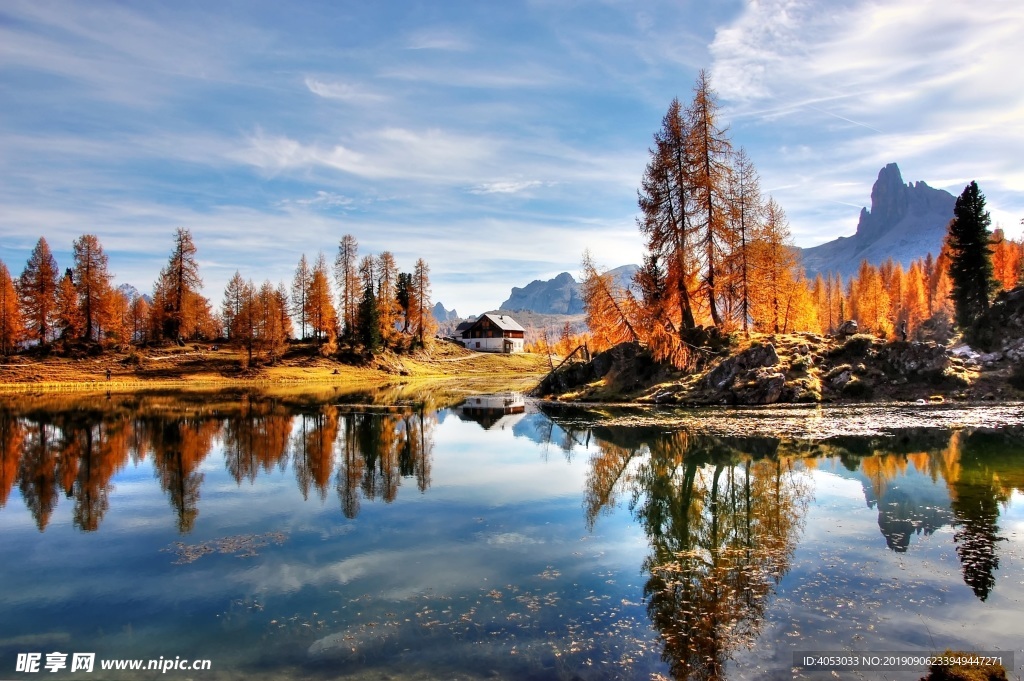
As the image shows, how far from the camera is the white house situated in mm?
150125

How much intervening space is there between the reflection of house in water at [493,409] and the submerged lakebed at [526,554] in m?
11.7

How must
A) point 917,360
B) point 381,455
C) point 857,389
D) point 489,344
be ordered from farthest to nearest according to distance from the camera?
1. point 489,344
2. point 917,360
3. point 857,389
4. point 381,455

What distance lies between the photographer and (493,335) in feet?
499

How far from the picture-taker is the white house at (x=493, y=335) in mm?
150125

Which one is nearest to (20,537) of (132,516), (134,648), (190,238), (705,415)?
(132,516)

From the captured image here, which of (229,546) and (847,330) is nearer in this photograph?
(229,546)

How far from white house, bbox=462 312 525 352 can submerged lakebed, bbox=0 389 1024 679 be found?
391 ft

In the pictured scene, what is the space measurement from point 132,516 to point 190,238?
96.1 m

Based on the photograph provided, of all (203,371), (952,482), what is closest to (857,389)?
(952,482)

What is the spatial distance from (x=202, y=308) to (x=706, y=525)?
416 feet

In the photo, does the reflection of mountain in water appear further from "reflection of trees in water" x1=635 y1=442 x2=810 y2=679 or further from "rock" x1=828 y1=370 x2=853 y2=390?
"rock" x1=828 y1=370 x2=853 y2=390

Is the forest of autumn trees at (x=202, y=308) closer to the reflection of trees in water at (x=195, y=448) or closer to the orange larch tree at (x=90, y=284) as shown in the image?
the orange larch tree at (x=90, y=284)

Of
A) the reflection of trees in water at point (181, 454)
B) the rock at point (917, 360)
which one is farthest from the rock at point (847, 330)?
the reflection of trees in water at point (181, 454)

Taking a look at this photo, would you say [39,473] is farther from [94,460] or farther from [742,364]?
[742,364]
